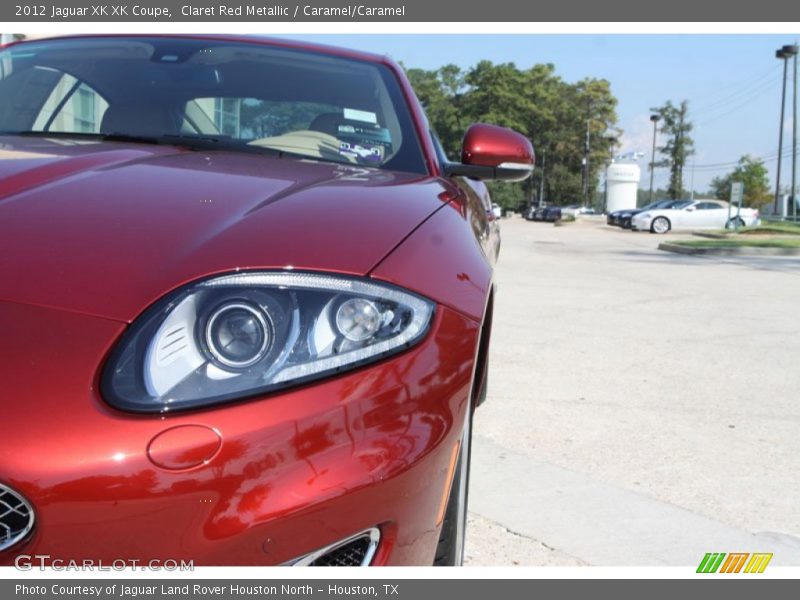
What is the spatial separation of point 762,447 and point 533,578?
229 cm

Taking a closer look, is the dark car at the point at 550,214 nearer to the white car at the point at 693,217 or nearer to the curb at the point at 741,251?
the white car at the point at 693,217

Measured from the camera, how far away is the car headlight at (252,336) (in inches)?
50.0

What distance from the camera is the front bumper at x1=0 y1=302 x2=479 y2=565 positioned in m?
1.16

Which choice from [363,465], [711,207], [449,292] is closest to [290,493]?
[363,465]

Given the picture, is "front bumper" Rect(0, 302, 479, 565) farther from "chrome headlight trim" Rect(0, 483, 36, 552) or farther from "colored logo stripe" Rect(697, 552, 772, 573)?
"colored logo stripe" Rect(697, 552, 772, 573)

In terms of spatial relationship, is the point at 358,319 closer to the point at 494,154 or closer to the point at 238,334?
the point at 238,334

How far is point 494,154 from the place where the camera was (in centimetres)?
295

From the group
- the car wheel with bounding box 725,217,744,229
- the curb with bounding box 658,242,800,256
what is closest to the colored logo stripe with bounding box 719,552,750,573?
the curb with bounding box 658,242,800,256

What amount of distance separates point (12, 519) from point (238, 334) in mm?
425

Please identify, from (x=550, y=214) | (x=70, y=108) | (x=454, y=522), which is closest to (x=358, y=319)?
(x=454, y=522)

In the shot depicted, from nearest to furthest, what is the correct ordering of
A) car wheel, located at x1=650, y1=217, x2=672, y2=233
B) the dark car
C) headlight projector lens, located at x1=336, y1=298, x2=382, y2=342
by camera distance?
headlight projector lens, located at x1=336, y1=298, x2=382, y2=342
car wheel, located at x1=650, y1=217, x2=672, y2=233
the dark car

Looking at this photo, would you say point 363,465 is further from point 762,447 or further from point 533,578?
point 762,447

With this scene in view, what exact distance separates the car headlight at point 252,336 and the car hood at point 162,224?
4 cm
